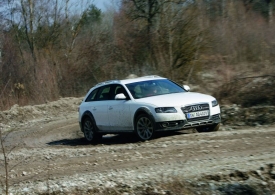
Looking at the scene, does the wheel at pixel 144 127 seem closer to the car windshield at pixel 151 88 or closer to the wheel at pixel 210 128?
the car windshield at pixel 151 88

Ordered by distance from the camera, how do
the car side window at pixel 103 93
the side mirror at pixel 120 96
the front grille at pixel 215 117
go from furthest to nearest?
the car side window at pixel 103 93
the side mirror at pixel 120 96
the front grille at pixel 215 117

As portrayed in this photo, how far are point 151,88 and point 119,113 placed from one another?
100 cm

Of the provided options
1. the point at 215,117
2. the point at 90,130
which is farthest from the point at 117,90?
A: the point at 215,117

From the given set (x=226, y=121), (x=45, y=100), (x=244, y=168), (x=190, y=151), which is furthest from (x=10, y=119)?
(x=244, y=168)

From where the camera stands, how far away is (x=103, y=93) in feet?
50.3

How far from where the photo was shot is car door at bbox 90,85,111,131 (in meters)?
14.9

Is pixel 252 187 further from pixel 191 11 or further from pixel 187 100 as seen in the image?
pixel 191 11

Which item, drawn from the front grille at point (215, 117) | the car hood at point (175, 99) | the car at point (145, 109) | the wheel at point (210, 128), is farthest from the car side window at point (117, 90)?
the front grille at point (215, 117)

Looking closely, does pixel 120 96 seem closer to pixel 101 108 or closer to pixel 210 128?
pixel 101 108

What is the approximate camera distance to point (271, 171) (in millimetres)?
8266

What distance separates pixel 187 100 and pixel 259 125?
221 centimetres

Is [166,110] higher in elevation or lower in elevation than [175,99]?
lower

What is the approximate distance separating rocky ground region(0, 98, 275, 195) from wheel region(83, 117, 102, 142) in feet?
0.97

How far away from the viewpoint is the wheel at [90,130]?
50.5 ft
